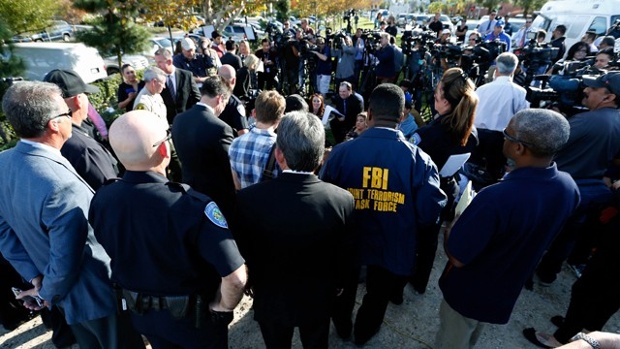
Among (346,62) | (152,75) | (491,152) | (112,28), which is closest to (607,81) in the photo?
(491,152)

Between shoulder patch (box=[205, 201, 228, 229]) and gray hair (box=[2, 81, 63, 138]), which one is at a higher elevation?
gray hair (box=[2, 81, 63, 138])

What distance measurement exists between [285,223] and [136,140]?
2.51ft

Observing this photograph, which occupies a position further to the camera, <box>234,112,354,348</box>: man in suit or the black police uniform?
<box>234,112,354,348</box>: man in suit

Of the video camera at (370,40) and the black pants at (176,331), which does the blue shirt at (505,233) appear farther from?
the video camera at (370,40)

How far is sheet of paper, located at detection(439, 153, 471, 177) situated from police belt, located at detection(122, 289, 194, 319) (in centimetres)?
186

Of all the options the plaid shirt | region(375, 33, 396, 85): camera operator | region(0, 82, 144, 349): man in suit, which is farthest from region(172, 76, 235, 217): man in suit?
region(375, 33, 396, 85): camera operator

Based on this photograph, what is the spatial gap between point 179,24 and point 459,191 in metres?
10.9

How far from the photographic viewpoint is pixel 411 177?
6.80 feet

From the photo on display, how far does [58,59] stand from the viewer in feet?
31.1

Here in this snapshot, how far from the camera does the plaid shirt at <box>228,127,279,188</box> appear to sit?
8.45ft

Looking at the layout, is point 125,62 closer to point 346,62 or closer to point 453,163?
point 346,62

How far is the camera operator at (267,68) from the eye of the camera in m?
8.75

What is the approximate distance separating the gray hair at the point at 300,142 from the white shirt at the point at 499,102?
120 inches

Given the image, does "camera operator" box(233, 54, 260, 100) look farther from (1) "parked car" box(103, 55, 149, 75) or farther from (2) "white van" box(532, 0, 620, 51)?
(2) "white van" box(532, 0, 620, 51)
